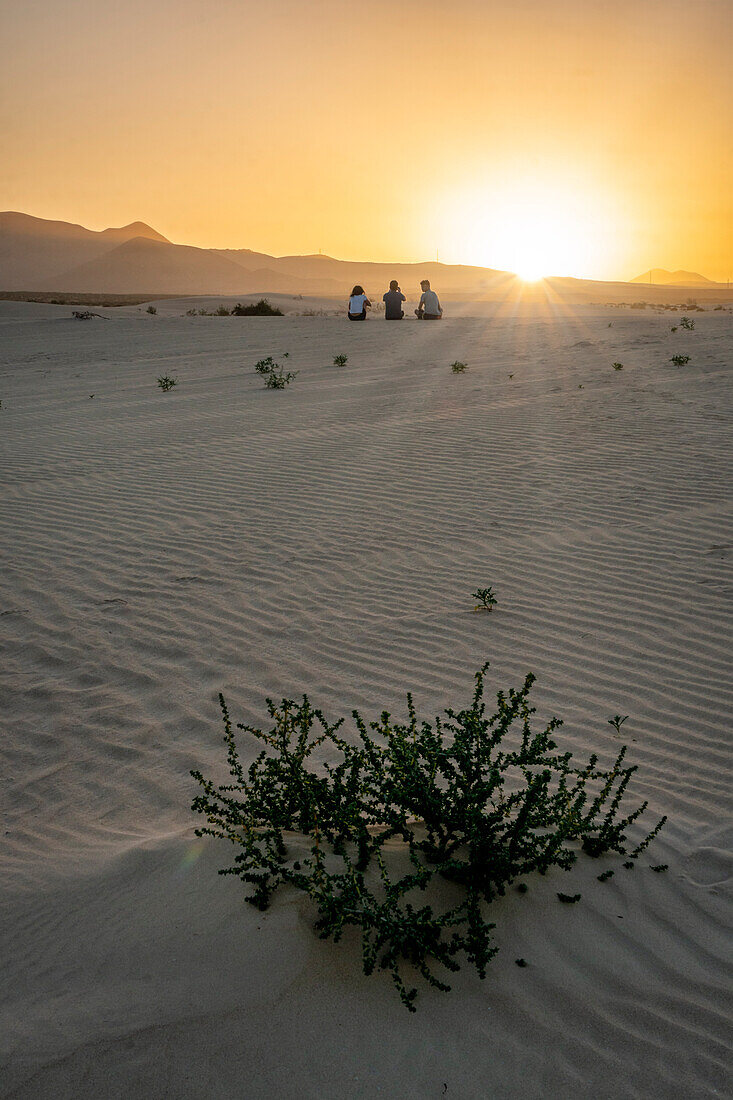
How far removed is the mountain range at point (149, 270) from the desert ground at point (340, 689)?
11896 centimetres

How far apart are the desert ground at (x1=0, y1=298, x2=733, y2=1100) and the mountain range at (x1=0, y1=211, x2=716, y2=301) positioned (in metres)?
119

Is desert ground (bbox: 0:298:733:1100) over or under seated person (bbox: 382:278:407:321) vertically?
under

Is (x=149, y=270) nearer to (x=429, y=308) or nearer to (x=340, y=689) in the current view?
(x=429, y=308)

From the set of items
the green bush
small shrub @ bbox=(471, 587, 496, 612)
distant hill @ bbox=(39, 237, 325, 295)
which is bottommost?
small shrub @ bbox=(471, 587, 496, 612)

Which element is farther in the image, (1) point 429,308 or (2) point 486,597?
(1) point 429,308

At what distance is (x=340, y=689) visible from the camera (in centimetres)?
413

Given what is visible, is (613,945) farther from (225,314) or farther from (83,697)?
(225,314)

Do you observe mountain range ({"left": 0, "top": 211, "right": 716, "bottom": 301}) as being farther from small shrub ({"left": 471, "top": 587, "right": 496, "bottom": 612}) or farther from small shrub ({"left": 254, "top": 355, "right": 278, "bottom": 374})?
small shrub ({"left": 471, "top": 587, "right": 496, "bottom": 612})

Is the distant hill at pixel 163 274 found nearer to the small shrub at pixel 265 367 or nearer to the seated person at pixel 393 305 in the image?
the seated person at pixel 393 305

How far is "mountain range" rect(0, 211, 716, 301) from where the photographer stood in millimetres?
132125

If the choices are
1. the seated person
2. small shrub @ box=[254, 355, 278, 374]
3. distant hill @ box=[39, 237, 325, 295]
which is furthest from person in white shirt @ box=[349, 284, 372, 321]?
distant hill @ box=[39, 237, 325, 295]

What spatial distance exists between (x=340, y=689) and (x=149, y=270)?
153555 mm

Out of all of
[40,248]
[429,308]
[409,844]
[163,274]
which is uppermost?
[40,248]

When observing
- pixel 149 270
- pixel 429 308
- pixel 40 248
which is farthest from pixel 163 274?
pixel 429 308
